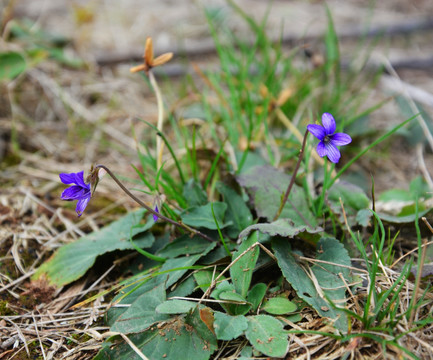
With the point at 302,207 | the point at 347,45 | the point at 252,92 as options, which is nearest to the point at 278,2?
the point at 347,45

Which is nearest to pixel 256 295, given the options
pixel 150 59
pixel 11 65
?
pixel 150 59

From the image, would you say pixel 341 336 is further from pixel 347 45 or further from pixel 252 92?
pixel 347 45

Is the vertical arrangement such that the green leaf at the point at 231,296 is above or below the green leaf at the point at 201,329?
above

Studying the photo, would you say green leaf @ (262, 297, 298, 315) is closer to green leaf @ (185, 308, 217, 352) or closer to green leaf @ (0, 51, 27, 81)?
green leaf @ (185, 308, 217, 352)

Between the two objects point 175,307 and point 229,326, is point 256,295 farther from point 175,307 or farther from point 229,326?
point 175,307

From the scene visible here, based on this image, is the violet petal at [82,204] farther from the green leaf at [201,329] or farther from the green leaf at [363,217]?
the green leaf at [363,217]

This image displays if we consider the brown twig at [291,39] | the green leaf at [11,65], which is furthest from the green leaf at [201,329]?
the brown twig at [291,39]

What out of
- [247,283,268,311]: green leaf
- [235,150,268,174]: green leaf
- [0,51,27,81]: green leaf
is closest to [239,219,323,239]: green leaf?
[247,283,268,311]: green leaf
